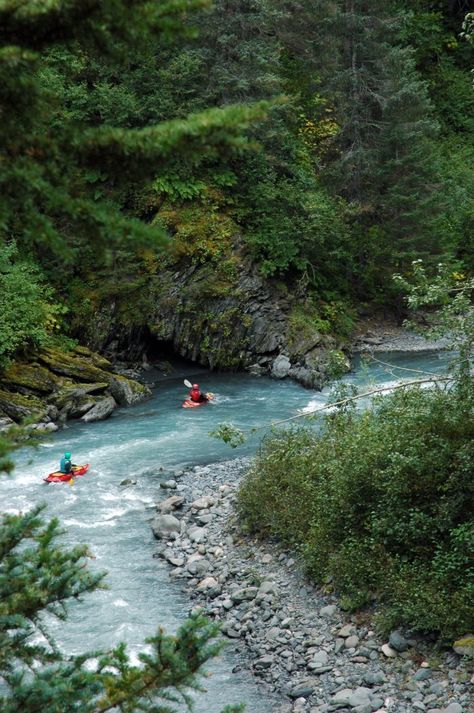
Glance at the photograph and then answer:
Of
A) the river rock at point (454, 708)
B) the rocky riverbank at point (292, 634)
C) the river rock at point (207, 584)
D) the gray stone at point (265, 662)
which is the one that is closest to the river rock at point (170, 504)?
the rocky riverbank at point (292, 634)

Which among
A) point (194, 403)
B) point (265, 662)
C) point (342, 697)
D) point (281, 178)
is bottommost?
point (265, 662)

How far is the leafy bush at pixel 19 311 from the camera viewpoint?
19562 millimetres

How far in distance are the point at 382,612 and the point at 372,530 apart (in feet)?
3.36

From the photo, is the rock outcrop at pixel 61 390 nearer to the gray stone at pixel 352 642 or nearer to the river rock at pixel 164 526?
the river rock at pixel 164 526

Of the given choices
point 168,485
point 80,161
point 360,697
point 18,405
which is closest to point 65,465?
point 168,485

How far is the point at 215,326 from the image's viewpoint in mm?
23875

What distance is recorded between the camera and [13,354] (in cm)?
1994

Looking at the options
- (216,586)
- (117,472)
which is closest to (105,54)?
(216,586)

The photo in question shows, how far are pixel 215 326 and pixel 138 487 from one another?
31.9 ft

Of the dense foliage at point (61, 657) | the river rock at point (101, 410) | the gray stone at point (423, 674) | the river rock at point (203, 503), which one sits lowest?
the gray stone at point (423, 674)

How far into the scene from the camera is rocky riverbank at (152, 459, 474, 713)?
8.30 m

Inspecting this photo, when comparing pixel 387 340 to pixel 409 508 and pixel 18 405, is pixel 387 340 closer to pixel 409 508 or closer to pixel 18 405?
pixel 18 405

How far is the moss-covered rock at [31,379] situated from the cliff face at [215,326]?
3.62m

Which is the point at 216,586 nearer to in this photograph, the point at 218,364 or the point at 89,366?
the point at 89,366
